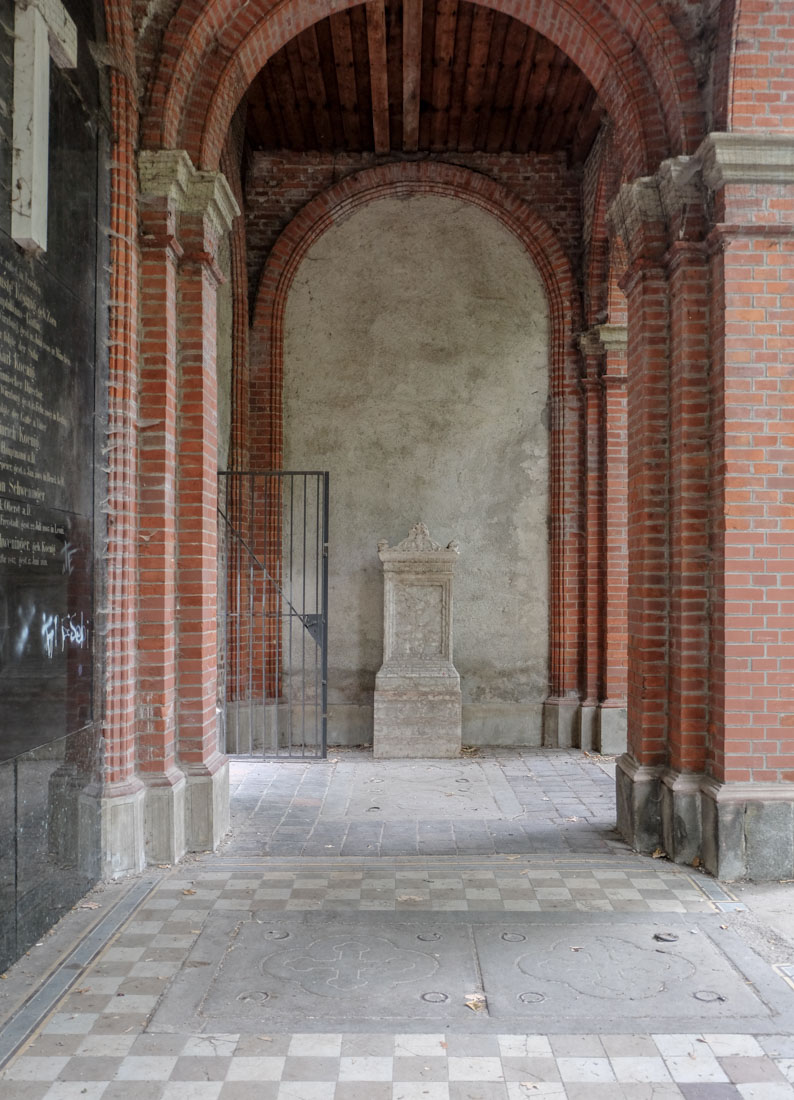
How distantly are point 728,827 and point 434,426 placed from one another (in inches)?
216

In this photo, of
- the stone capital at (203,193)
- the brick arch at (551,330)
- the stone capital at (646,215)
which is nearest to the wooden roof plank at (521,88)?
the brick arch at (551,330)

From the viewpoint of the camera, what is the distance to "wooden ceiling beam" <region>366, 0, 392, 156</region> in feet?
22.6

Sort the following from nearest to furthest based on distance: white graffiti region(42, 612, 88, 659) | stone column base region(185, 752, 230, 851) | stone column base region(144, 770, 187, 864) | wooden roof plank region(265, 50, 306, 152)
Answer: white graffiti region(42, 612, 88, 659) < stone column base region(144, 770, 187, 864) < stone column base region(185, 752, 230, 851) < wooden roof plank region(265, 50, 306, 152)

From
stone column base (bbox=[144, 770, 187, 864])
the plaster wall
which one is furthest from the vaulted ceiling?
stone column base (bbox=[144, 770, 187, 864])

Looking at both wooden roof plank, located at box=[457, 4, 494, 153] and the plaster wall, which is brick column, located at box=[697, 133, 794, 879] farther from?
the plaster wall

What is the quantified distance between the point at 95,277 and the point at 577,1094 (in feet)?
14.4

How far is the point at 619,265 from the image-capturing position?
8.78 meters

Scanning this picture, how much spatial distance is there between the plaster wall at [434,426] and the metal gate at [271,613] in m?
0.25

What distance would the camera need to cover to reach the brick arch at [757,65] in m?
4.84

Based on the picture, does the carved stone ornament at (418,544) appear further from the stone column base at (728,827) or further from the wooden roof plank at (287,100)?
the wooden roof plank at (287,100)

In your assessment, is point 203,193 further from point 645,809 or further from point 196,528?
point 645,809

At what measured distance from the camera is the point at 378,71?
301 inches

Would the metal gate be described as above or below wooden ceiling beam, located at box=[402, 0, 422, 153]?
below

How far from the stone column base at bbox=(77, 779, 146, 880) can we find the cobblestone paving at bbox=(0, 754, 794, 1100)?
1.18ft
